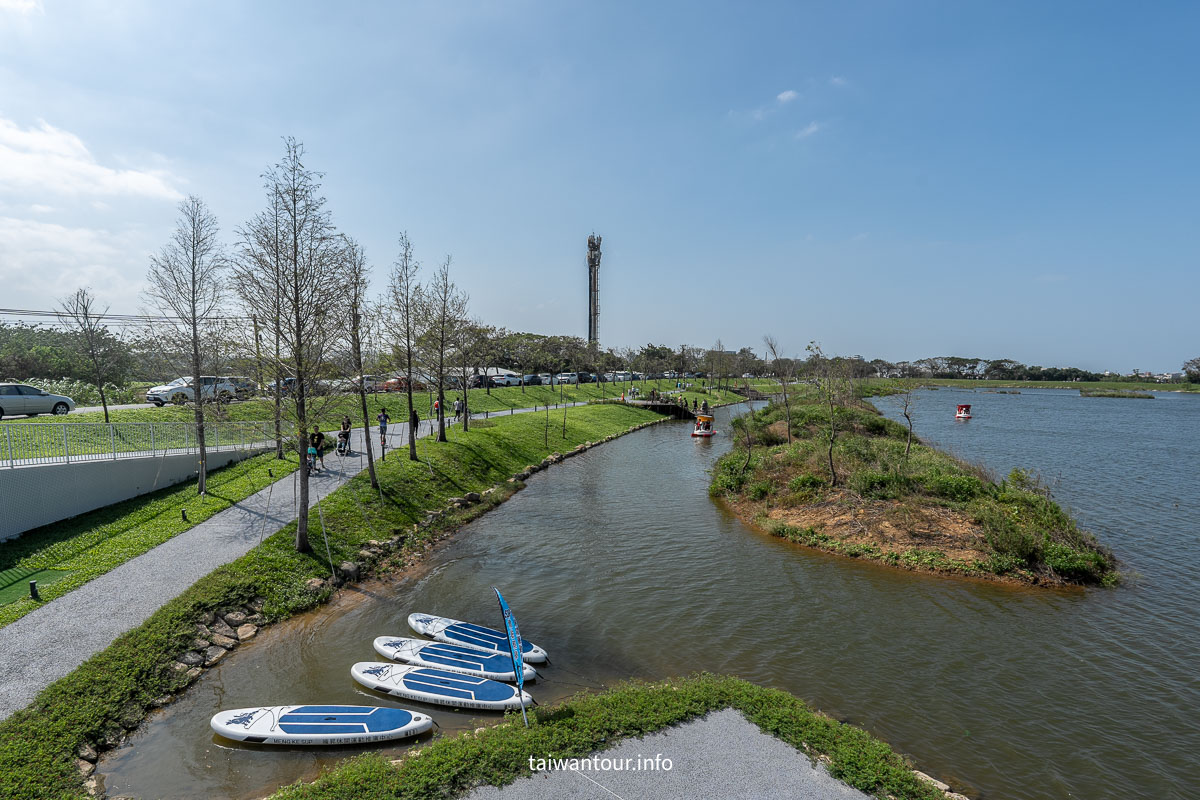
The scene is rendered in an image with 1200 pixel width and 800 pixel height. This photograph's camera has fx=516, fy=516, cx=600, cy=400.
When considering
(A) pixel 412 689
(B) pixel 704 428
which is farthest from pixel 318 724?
(B) pixel 704 428

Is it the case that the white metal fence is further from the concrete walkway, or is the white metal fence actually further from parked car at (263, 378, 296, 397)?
the concrete walkway

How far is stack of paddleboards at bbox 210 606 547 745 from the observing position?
854 cm

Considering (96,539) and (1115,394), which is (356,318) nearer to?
(96,539)

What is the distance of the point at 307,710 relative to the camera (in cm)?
905

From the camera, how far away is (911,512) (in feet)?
60.5

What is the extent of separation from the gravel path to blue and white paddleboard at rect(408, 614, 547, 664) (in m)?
3.72

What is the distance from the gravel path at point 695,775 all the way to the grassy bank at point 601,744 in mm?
222

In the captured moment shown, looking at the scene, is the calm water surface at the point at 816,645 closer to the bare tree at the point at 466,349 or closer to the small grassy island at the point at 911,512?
the small grassy island at the point at 911,512

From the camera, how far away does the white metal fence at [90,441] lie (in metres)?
15.3

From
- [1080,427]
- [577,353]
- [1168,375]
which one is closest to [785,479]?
[1080,427]

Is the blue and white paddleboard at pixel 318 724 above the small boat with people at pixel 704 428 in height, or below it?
below

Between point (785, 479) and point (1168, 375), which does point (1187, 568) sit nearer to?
point (785, 479)

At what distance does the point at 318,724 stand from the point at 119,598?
6.93 meters

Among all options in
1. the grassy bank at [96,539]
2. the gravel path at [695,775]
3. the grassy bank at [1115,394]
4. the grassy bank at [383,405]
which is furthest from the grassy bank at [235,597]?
the grassy bank at [1115,394]
